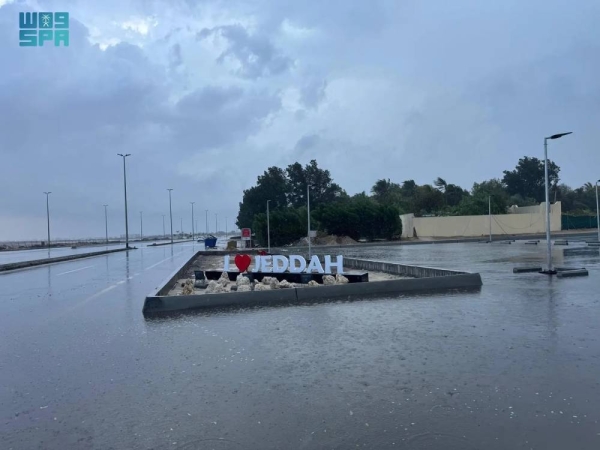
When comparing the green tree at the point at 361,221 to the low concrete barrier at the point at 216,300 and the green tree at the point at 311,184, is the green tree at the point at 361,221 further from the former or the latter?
the low concrete barrier at the point at 216,300

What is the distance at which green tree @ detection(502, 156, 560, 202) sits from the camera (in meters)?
116

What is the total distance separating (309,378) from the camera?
22.3 feet

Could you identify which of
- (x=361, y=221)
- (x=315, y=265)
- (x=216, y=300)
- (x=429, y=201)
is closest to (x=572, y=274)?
(x=315, y=265)

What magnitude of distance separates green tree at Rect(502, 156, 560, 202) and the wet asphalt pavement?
113893 millimetres

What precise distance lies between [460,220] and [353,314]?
63627mm

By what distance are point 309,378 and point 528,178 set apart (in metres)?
124

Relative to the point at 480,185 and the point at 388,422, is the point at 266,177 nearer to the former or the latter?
the point at 480,185

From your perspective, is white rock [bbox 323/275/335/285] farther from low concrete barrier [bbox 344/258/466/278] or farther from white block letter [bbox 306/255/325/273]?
low concrete barrier [bbox 344/258/466/278]

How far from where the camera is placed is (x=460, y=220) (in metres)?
71.9

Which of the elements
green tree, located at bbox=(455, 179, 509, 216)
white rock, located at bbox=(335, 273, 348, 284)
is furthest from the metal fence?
white rock, located at bbox=(335, 273, 348, 284)

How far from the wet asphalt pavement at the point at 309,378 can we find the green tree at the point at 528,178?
113893 millimetres

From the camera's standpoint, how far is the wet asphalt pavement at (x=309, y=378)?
503 centimetres

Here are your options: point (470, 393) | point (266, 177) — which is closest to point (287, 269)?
point (470, 393)

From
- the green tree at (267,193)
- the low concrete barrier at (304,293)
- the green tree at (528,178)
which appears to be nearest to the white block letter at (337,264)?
the low concrete barrier at (304,293)
